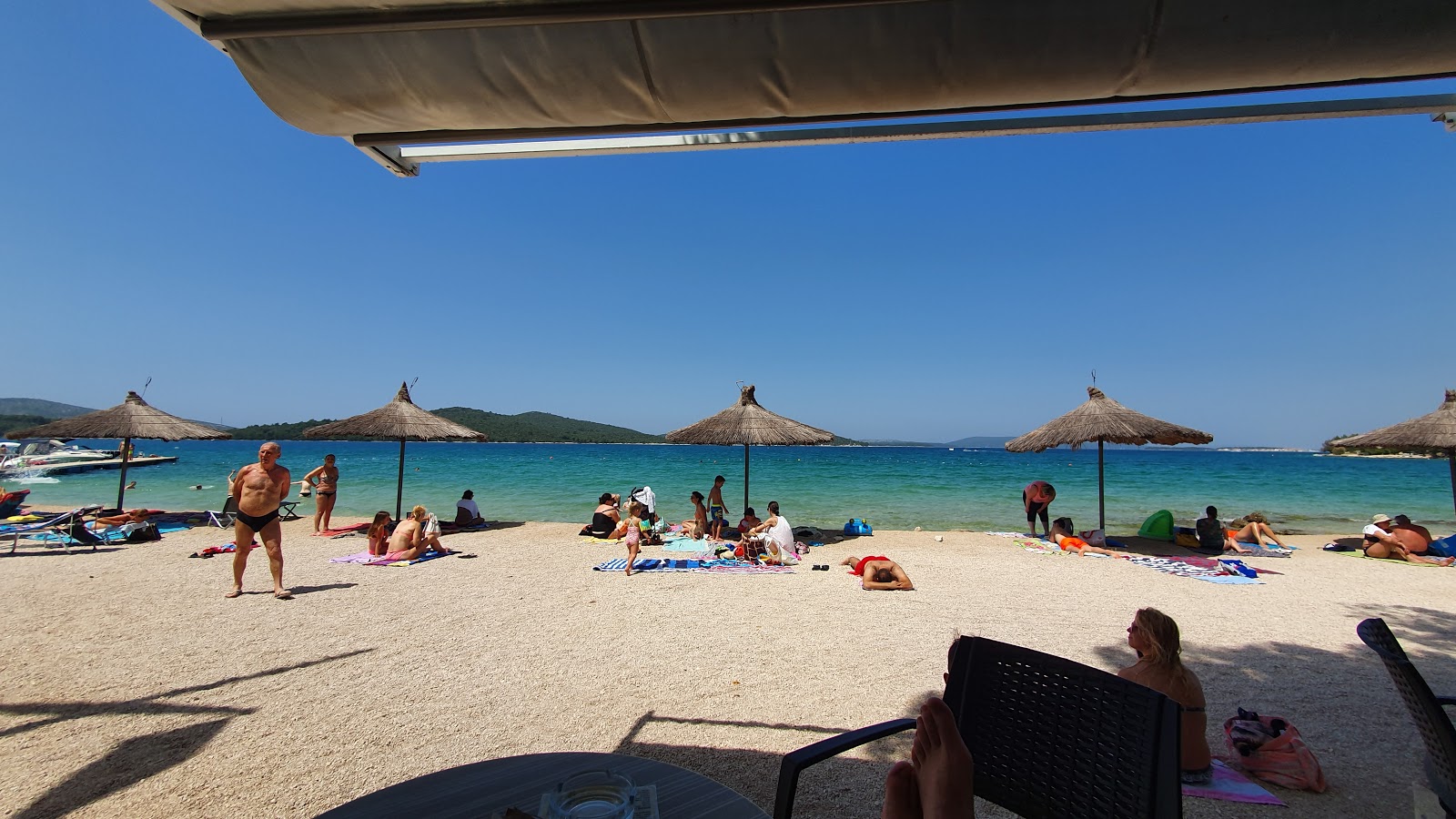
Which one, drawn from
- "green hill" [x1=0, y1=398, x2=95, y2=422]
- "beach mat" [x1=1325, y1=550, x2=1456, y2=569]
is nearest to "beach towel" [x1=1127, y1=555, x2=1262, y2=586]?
"beach mat" [x1=1325, y1=550, x2=1456, y2=569]

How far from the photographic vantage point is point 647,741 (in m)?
3.00

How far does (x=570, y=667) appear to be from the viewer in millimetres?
4090

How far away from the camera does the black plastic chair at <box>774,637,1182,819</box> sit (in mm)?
1537

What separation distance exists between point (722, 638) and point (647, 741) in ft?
5.59

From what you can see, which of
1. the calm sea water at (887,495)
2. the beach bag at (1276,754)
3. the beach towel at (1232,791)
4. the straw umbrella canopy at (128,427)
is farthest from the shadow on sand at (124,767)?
the calm sea water at (887,495)

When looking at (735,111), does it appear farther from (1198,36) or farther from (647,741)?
(647,741)

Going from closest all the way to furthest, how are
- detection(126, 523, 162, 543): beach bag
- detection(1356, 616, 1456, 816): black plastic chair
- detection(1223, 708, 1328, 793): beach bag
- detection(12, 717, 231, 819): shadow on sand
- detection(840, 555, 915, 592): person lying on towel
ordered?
detection(1356, 616, 1456, 816): black plastic chair
detection(12, 717, 231, 819): shadow on sand
detection(1223, 708, 1328, 793): beach bag
detection(840, 555, 915, 592): person lying on towel
detection(126, 523, 162, 543): beach bag

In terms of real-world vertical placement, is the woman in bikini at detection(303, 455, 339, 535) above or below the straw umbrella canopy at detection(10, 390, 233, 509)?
below

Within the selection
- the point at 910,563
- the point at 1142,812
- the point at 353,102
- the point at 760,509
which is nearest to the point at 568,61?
the point at 353,102

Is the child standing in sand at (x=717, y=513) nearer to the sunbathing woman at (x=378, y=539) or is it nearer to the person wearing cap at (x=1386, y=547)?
the sunbathing woman at (x=378, y=539)

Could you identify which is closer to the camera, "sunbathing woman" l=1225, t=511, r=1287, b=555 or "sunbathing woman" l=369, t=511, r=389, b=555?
"sunbathing woman" l=369, t=511, r=389, b=555

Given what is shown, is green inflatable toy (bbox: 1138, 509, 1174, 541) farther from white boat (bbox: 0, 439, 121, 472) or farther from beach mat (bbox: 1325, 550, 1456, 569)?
white boat (bbox: 0, 439, 121, 472)

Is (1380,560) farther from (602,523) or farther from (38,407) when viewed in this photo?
(38,407)

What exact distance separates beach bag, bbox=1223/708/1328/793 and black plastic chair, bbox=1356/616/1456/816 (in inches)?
25.3
